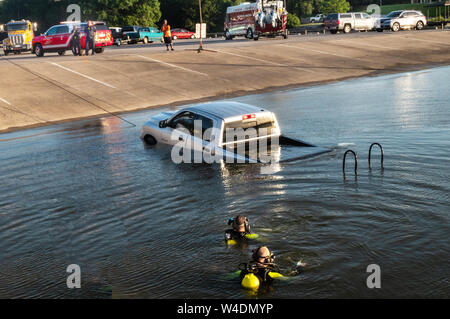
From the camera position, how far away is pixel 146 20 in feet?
258

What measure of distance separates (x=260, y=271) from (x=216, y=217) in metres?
2.69

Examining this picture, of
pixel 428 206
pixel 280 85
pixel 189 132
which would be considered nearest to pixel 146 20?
pixel 280 85

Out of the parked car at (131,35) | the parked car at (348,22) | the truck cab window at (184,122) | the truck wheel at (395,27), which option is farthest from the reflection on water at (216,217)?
the truck wheel at (395,27)

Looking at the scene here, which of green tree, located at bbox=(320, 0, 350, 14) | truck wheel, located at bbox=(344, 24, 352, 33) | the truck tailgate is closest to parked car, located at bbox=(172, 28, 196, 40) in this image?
truck wheel, located at bbox=(344, 24, 352, 33)

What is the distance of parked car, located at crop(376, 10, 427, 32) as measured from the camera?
5591 cm

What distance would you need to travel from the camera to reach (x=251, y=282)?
7324mm

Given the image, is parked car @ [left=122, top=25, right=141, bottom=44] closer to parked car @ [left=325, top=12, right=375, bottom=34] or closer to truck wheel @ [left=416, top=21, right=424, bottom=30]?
parked car @ [left=325, top=12, right=375, bottom=34]

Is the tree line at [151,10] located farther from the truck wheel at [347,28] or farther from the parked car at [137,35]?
the truck wheel at [347,28]

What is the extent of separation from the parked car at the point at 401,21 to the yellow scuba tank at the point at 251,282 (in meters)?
52.9

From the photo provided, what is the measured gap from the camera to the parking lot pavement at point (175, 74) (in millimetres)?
24625

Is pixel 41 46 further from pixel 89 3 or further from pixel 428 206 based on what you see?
pixel 89 3

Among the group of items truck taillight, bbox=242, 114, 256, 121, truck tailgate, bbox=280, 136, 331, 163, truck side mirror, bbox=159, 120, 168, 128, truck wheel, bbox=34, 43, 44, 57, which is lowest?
truck tailgate, bbox=280, 136, 331, 163

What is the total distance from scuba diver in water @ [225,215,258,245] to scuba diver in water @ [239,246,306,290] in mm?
1042

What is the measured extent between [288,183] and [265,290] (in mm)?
4567
